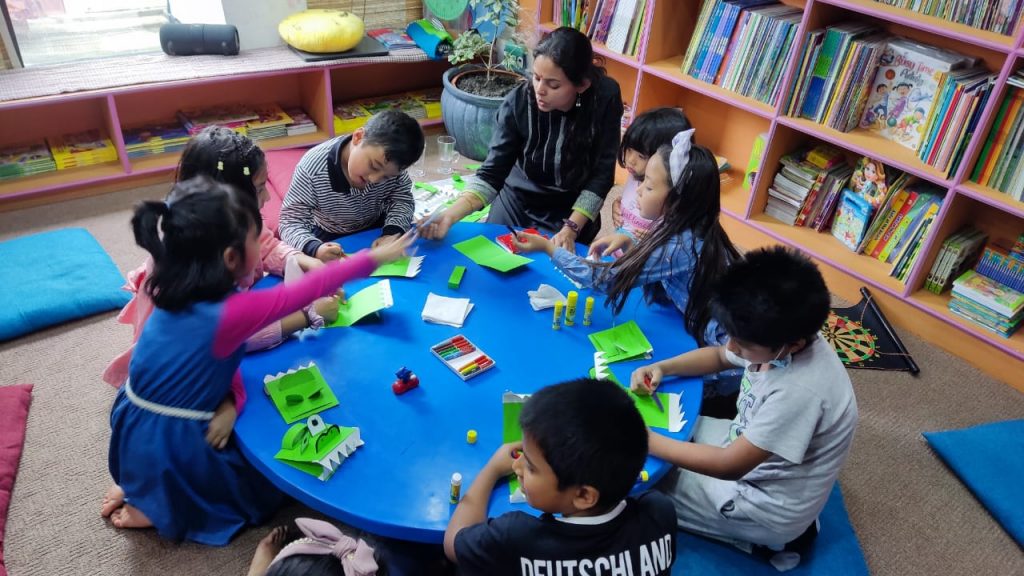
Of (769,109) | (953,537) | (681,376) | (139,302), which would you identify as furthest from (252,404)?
(769,109)

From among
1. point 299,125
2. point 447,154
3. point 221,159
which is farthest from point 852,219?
point 299,125

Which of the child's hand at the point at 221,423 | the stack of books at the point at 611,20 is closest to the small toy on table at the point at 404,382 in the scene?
the child's hand at the point at 221,423

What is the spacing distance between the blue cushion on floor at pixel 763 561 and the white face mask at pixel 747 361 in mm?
408

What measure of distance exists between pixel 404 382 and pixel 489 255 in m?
0.58

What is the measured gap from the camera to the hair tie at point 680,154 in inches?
68.7

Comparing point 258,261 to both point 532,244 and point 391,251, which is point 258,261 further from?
point 532,244

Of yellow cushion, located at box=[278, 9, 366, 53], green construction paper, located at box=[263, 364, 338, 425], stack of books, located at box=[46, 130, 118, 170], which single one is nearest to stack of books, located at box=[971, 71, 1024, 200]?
green construction paper, located at box=[263, 364, 338, 425]

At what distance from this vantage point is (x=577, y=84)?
83.7 inches

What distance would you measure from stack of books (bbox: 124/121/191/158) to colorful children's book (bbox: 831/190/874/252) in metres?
2.97

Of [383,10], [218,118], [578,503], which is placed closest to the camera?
[578,503]

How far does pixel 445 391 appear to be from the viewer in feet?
4.94

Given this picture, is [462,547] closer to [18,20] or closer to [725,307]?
[725,307]

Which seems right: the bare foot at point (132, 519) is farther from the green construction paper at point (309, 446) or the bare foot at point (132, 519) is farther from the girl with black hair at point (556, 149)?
the girl with black hair at point (556, 149)

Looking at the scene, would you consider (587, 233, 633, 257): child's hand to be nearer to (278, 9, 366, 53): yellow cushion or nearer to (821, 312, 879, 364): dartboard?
(821, 312, 879, 364): dartboard
